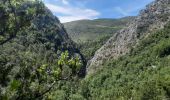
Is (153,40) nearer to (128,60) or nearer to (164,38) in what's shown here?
(164,38)

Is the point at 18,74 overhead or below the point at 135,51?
overhead

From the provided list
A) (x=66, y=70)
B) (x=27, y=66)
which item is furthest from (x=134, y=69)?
(x=27, y=66)

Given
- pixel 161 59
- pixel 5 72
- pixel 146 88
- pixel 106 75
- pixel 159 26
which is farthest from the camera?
pixel 159 26

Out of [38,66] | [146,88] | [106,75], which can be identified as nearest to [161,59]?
[106,75]

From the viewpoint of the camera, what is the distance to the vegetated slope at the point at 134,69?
154 m

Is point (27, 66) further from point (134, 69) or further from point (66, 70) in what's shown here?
point (134, 69)

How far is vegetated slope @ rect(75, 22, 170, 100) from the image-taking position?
6063 inches

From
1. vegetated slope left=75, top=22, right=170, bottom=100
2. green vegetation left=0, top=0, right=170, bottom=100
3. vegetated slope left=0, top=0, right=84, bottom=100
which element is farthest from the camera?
vegetated slope left=75, top=22, right=170, bottom=100

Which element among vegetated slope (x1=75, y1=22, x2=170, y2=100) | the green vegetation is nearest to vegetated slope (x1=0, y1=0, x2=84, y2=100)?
the green vegetation

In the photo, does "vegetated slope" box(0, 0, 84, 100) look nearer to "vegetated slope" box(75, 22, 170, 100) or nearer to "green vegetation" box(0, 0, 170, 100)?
"green vegetation" box(0, 0, 170, 100)

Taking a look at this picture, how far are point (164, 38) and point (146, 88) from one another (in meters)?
98.0

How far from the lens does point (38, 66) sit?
1173 cm

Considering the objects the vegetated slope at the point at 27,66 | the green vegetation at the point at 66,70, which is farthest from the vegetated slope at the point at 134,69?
the vegetated slope at the point at 27,66

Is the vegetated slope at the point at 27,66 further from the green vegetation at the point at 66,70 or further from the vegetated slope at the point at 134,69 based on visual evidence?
the vegetated slope at the point at 134,69
